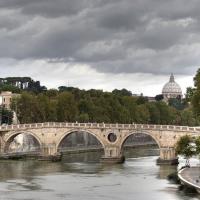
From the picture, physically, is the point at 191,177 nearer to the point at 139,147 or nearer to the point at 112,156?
the point at 112,156

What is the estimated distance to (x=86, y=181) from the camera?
6594cm

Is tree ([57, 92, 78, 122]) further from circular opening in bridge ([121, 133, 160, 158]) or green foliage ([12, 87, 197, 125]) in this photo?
circular opening in bridge ([121, 133, 160, 158])

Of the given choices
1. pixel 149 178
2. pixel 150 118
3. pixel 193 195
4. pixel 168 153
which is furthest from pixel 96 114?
pixel 193 195

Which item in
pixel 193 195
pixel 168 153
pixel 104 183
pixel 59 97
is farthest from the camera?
pixel 59 97

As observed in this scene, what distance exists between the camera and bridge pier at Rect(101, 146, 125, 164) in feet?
279

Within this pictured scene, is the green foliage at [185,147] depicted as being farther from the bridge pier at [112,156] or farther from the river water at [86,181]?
the bridge pier at [112,156]

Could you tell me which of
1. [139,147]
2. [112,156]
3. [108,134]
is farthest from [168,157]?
[139,147]

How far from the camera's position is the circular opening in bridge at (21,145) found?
309 feet

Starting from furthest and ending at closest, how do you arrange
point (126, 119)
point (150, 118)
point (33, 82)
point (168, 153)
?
point (33, 82) < point (150, 118) < point (126, 119) < point (168, 153)

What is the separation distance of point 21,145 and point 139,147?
23196mm

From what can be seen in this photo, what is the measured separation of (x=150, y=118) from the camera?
146 meters

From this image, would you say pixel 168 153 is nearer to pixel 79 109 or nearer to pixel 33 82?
pixel 79 109

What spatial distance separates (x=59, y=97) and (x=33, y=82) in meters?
49.2

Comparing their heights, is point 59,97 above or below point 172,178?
above
